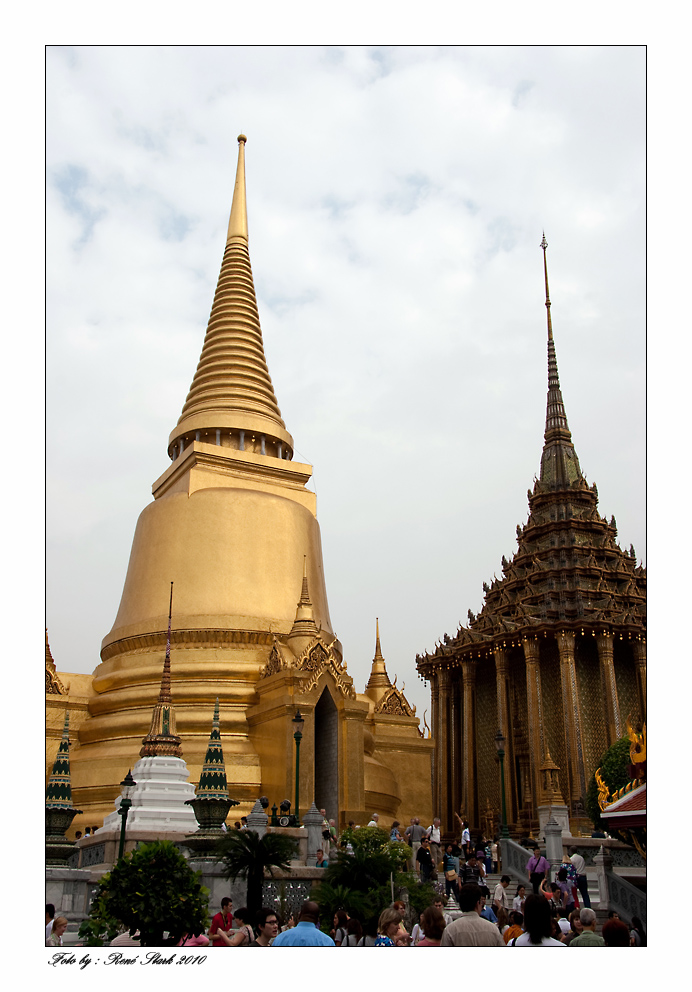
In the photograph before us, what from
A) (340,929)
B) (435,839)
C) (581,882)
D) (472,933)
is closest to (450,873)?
(581,882)

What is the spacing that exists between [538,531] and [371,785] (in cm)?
1379

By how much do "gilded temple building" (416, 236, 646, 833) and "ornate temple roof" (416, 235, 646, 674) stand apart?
0.14ft

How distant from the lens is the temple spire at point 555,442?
1330 inches

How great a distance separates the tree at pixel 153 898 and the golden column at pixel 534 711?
1990 centimetres

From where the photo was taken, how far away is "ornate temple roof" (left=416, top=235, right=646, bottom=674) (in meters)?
29.0

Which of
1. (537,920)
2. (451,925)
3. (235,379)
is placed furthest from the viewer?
(235,379)

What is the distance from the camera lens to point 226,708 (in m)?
21.5

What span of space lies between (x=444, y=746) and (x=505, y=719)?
332 centimetres

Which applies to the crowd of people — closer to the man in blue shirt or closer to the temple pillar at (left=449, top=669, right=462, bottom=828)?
the man in blue shirt

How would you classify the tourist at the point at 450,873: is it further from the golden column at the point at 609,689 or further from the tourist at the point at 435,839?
the golden column at the point at 609,689

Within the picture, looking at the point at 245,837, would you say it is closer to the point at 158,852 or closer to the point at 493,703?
the point at 158,852

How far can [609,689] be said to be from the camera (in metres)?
27.7

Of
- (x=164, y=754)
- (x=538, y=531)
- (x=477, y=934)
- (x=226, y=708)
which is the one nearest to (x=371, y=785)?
(x=226, y=708)

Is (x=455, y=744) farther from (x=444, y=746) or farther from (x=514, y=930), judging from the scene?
(x=514, y=930)
